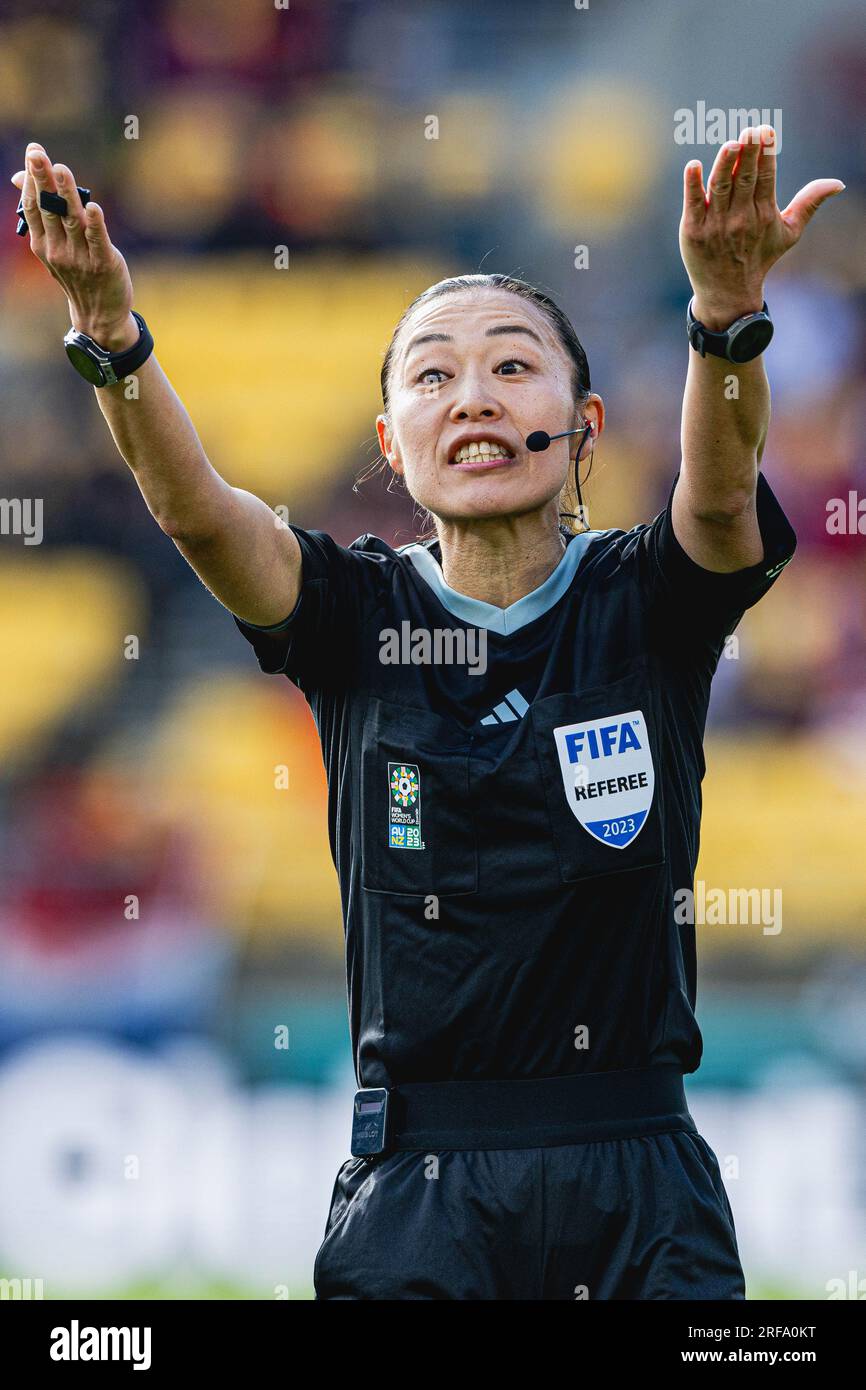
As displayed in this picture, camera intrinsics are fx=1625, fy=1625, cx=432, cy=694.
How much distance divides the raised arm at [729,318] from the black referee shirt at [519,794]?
2.1 inches

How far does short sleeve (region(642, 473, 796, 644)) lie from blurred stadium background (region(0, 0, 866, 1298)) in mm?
2499

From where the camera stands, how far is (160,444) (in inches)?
74.1

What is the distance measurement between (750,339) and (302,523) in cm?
313

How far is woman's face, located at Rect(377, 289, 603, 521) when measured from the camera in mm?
2117

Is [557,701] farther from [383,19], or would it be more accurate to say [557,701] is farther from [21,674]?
[383,19]

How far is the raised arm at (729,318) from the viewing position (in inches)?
68.8

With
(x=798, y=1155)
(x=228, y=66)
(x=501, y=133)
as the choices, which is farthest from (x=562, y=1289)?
(x=228, y=66)

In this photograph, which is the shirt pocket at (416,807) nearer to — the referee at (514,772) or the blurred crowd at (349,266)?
the referee at (514,772)

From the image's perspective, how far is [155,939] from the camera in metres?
4.46

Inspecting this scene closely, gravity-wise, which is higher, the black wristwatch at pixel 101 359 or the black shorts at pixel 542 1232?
the black wristwatch at pixel 101 359

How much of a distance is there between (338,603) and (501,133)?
11.2 feet
